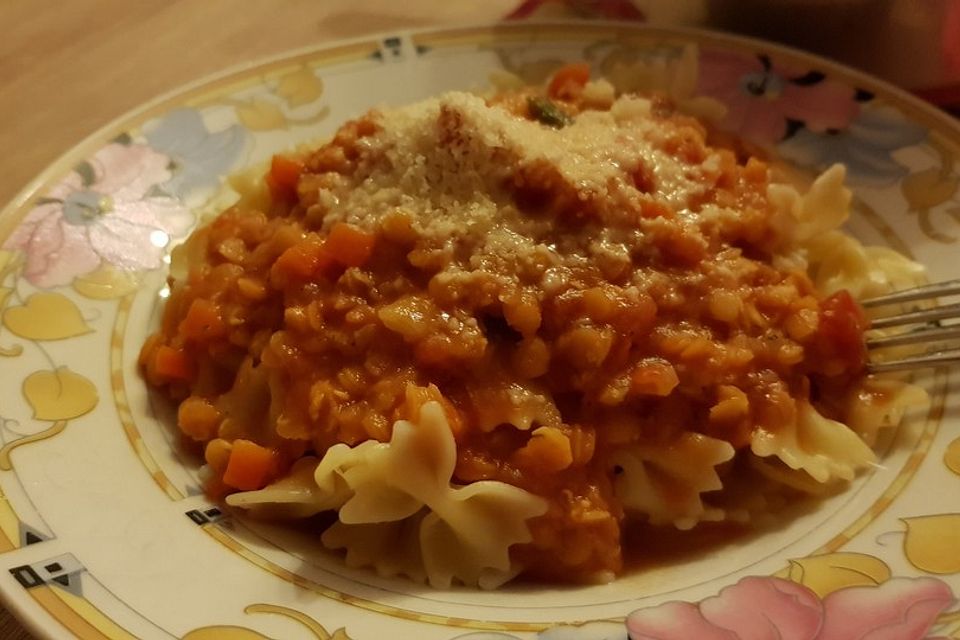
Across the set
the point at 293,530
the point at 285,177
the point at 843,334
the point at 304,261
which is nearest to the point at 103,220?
the point at 285,177

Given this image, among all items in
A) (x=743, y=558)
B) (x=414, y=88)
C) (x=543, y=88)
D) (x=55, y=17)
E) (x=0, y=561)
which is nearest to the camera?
(x=0, y=561)

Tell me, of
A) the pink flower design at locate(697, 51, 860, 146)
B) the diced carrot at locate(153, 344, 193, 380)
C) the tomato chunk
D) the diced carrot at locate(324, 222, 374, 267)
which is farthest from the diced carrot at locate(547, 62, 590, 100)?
the diced carrot at locate(153, 344, 193, 380)

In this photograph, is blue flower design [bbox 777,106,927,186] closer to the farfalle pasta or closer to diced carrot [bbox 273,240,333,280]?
the farfalle pasta

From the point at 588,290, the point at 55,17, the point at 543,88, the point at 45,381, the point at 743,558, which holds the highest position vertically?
the point at 55,17

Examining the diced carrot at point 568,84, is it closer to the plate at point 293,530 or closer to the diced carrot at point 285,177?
the plate at point 293,530

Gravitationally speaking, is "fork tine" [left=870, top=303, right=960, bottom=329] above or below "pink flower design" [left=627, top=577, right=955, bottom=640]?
above

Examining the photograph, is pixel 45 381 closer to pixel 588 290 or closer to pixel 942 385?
pixel 588 290

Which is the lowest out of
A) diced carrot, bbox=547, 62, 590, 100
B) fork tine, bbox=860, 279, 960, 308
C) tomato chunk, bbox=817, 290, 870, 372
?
tomato chunk, bbox=817, 290, 870, 372

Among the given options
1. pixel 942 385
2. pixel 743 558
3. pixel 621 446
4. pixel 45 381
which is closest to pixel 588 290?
pixel 621 446
